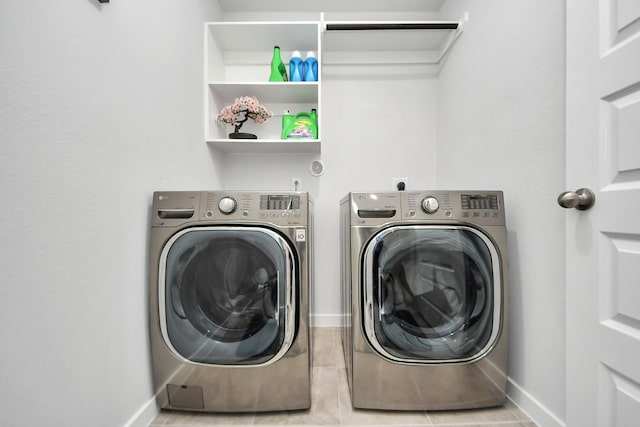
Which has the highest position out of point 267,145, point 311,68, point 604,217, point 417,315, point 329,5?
point 329,5

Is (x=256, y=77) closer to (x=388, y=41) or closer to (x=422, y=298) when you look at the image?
(x=388, y=41)

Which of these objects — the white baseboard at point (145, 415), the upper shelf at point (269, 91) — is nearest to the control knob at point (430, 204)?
the upper shelf at point (269, 91)

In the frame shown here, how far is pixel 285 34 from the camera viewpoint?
1729 millimetres

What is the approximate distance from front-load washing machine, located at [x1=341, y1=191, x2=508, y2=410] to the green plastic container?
812 millimetres

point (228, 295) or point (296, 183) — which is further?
point (296, 183)

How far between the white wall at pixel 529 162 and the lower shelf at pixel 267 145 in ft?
3.27

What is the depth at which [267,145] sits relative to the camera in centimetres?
180

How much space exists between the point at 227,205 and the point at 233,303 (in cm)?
42

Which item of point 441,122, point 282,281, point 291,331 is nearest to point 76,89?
point 282,281

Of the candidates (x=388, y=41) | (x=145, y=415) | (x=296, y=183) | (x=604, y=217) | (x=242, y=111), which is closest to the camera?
(x=604, y=217)

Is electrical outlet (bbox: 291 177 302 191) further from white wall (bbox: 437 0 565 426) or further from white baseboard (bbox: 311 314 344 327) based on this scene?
white wall (bbox: 437 0 565 426)

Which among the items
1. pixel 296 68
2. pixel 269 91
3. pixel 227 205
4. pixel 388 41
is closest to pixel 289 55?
pixel 296 68

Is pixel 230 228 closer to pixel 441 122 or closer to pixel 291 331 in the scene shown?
pixel 291 331

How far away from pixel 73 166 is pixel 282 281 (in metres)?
0.77
